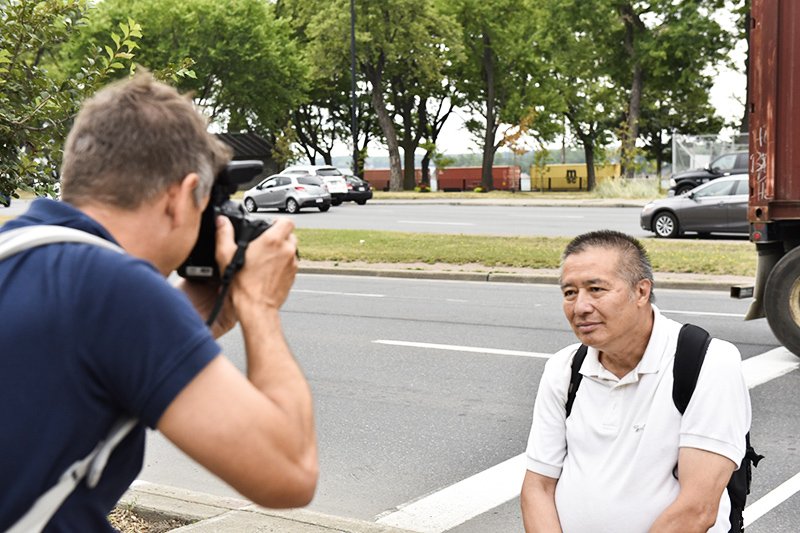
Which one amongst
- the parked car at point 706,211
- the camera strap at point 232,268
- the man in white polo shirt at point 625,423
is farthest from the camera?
the parked car at point 706,211

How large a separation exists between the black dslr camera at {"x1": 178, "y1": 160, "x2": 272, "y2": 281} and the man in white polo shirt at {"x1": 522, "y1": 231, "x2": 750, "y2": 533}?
156 cm

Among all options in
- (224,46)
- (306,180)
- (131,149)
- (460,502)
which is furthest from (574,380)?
(224,46)

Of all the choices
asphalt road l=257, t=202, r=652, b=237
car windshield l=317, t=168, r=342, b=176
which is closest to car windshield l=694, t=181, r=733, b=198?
asphalt road l=257, t=202, r=652, b=237

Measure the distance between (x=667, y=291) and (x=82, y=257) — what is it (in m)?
12.9

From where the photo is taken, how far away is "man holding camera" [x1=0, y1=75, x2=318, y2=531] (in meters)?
1.48

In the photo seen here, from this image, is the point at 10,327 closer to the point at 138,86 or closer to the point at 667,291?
the point at 138,86

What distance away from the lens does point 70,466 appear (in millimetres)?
1537

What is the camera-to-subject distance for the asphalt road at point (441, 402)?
5.35 m

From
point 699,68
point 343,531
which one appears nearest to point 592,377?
point 343,531

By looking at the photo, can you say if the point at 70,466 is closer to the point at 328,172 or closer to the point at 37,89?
the point at 37,89

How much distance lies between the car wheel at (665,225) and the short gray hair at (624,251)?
18537 mm

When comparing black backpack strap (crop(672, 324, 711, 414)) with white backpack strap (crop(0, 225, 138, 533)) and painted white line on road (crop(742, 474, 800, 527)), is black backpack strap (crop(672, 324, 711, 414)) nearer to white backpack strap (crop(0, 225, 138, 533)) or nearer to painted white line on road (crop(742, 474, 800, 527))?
white backpack strap (crop(0, 225, 138, 533))

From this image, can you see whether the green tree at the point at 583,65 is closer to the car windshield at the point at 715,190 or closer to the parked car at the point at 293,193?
the parked car at the point at 293,193

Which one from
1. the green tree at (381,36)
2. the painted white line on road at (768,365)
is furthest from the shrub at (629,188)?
the painted white line on road at (768,365)
